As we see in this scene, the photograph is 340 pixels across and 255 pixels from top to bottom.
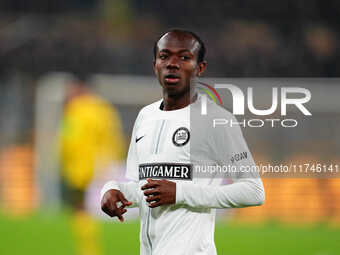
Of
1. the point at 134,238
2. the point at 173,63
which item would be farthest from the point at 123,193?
the point at 134,238

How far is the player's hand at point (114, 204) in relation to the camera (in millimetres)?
2205

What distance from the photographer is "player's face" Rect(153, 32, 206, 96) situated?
216 centimetres

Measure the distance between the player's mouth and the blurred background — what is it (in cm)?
51

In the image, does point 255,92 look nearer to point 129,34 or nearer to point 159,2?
point 129,34

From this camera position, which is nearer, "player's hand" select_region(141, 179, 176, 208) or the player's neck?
"player's hand" select_region(141, 179, 176, 208)

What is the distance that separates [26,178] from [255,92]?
884 cm

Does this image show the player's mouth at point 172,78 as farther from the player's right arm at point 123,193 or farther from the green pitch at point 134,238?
the green pitch at point 134,238

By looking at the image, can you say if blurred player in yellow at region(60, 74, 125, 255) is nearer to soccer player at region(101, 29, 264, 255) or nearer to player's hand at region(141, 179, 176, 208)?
soccer player at region(101, 29, 264, 255)

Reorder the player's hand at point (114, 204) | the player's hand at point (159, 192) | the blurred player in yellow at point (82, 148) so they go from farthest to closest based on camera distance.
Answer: the blurred player in yellow at point (82, 148) < the player's hand at point (114, 204) < the player's hand at point (159, 192)

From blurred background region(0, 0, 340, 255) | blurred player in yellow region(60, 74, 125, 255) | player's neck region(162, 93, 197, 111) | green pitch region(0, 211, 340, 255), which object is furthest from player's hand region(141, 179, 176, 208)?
blurred player in yellow region(60, 74, 125, 255)

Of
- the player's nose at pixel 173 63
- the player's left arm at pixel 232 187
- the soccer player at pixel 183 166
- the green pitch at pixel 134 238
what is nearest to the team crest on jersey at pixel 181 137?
the soccer player at pixel 183 166

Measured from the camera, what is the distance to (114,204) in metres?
2.21

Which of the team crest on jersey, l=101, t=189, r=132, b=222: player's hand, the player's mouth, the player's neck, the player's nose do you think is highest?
the player's nose

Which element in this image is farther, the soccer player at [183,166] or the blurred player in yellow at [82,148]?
the blurred player in yellow at [82,148]
